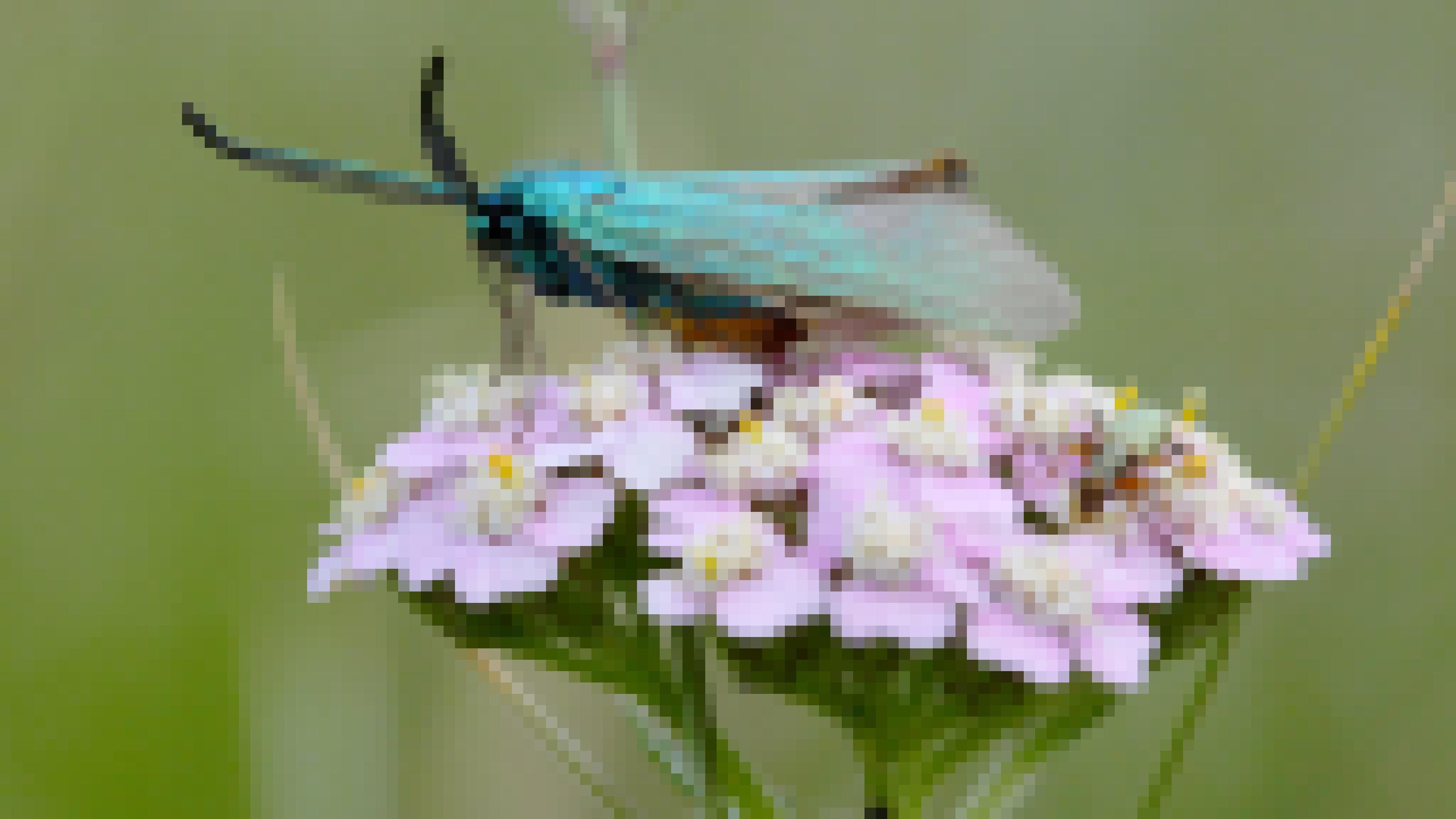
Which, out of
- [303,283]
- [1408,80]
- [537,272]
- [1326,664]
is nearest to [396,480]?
[537,272]

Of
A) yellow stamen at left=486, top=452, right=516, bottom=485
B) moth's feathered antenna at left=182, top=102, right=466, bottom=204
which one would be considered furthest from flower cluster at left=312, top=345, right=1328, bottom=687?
moth's feathered antenna at left=182, top=102, right=466, bottom=204

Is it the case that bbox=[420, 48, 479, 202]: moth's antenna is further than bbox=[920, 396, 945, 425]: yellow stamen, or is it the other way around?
bbox=[420, 48, 479, 202]: moth's antenna

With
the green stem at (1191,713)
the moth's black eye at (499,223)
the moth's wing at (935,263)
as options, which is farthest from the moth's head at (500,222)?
the green stem at (1191,713)

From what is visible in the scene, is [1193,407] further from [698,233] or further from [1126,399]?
[698,233]

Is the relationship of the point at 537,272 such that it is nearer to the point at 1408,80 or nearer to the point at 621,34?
the point at 621,34

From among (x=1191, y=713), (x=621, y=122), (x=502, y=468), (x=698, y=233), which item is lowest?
(x=1191, y=713)

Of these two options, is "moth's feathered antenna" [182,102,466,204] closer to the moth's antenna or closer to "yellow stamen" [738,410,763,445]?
the moth's antenna

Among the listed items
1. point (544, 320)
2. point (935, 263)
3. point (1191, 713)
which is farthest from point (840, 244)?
point (544, 320)
